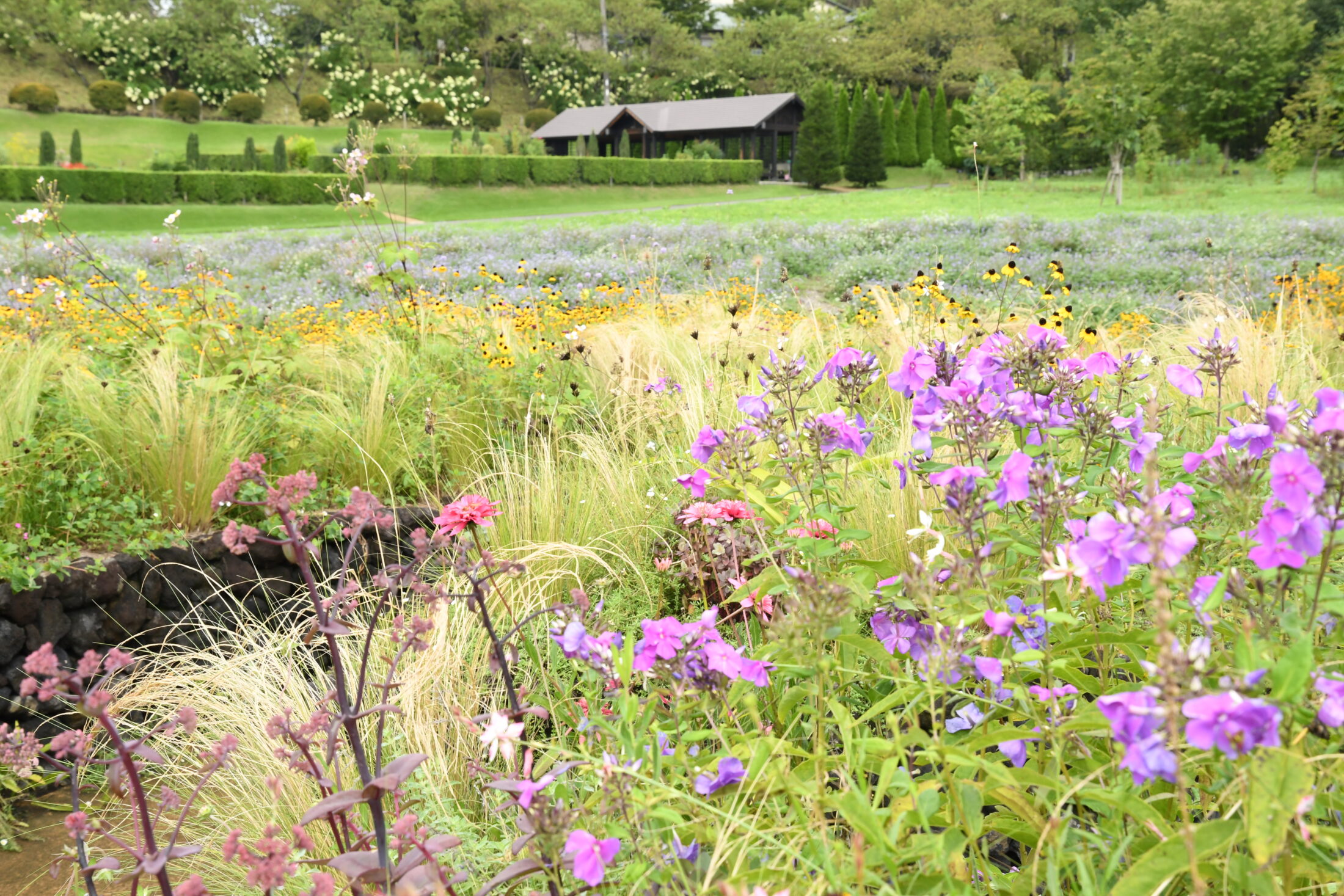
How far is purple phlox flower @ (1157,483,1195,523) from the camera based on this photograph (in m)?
0.99

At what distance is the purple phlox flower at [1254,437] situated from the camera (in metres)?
1.08

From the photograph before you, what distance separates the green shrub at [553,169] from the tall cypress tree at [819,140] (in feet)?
26.6

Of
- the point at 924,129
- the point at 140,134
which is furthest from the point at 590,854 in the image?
the point at 140,134

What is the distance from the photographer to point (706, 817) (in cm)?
117

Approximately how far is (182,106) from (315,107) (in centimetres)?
490

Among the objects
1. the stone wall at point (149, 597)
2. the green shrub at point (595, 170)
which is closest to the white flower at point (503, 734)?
the stone wall at point (149, 597)

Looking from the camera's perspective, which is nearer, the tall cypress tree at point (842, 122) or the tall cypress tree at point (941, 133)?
the tall cypress tree at point (842, 122)

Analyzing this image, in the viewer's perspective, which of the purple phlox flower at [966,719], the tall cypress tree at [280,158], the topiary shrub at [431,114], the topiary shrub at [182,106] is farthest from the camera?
the topiary shrub at [431,114]

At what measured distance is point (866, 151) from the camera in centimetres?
3038

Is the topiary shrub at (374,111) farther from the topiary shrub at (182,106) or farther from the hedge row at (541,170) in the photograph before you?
the hedge row at (541,170)

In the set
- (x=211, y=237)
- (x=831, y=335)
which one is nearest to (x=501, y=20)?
(x=211, y=237)

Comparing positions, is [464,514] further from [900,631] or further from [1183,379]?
[1183,379]

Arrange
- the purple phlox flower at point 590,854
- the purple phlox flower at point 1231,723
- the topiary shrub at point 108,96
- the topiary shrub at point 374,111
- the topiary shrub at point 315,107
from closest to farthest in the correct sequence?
the purple phlox flower at point 1231,723 → the purple phlox flower at point 590,854 → the topiary shrub at point 108,96 → the topiary shrub at point 315,107 → the topiary shrub at point 374,111

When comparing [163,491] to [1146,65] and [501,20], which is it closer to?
[1146,65]
